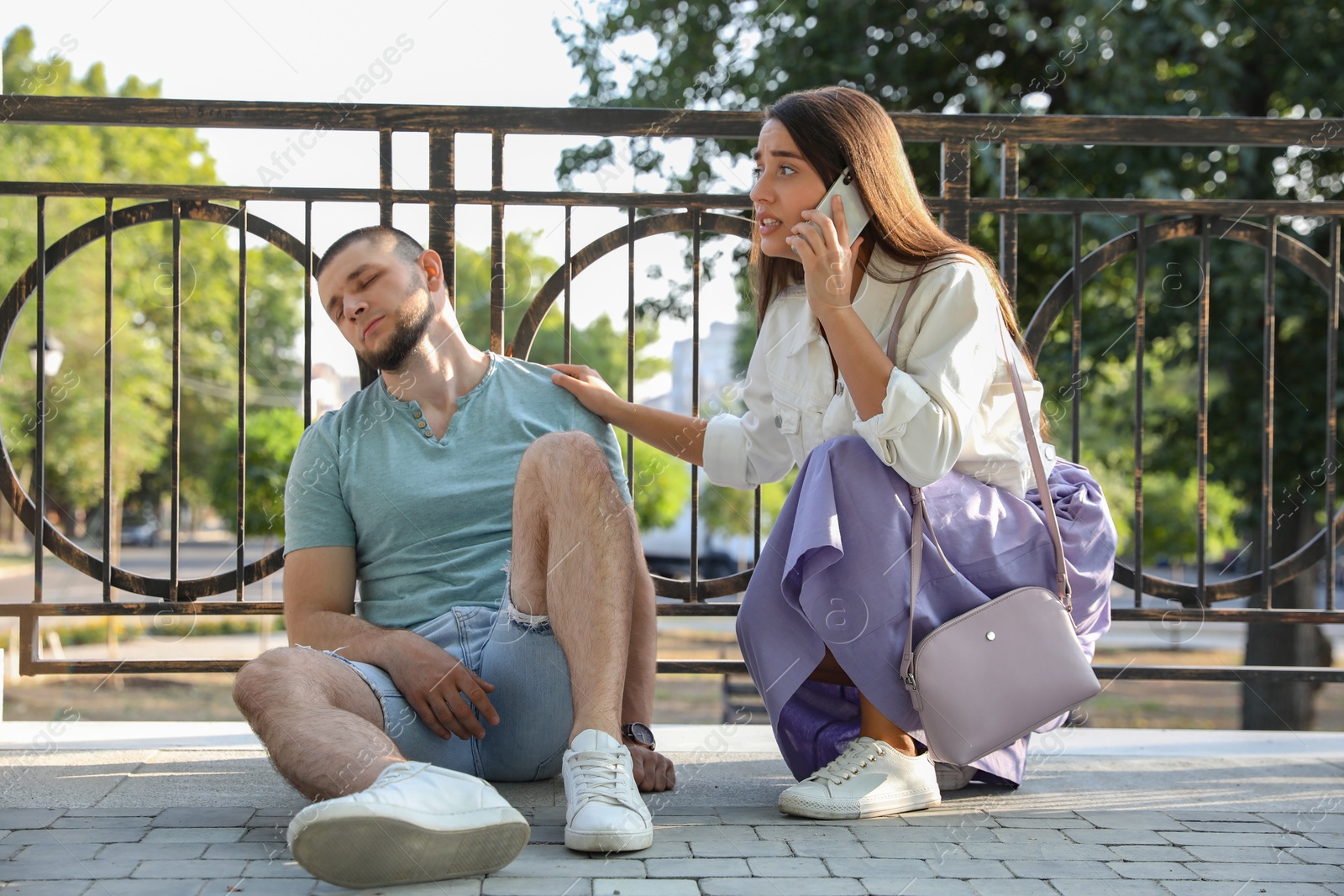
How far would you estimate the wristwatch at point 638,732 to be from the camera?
2.46 meters

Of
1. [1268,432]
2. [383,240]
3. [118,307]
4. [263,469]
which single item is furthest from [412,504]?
[118,307]

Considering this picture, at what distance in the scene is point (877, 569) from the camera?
2.26 metres

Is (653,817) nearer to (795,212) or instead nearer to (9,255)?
(795,212)

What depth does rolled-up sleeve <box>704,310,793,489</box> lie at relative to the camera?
9.02 feet

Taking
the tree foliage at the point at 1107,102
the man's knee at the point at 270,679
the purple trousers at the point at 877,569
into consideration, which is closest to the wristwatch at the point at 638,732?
the purple trousers at the point at 877,569

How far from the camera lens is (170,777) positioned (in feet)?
8.46

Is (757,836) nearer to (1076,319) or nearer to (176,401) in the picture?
(1076,319)

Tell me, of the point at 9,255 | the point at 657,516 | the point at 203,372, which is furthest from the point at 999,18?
the point at 203,372

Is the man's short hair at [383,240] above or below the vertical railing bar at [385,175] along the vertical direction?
below

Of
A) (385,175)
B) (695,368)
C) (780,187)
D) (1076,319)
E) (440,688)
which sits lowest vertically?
(440,688)

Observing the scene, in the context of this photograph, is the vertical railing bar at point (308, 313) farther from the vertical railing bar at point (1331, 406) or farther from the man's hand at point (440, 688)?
the vertical railing bar at point (1331, 406)

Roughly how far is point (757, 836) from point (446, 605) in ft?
2.77

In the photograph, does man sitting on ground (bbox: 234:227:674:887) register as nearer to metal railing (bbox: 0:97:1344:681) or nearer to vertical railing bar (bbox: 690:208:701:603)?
metal railing (bbox: 0:97:1344:681)

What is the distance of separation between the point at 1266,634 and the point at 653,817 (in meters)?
6.54
